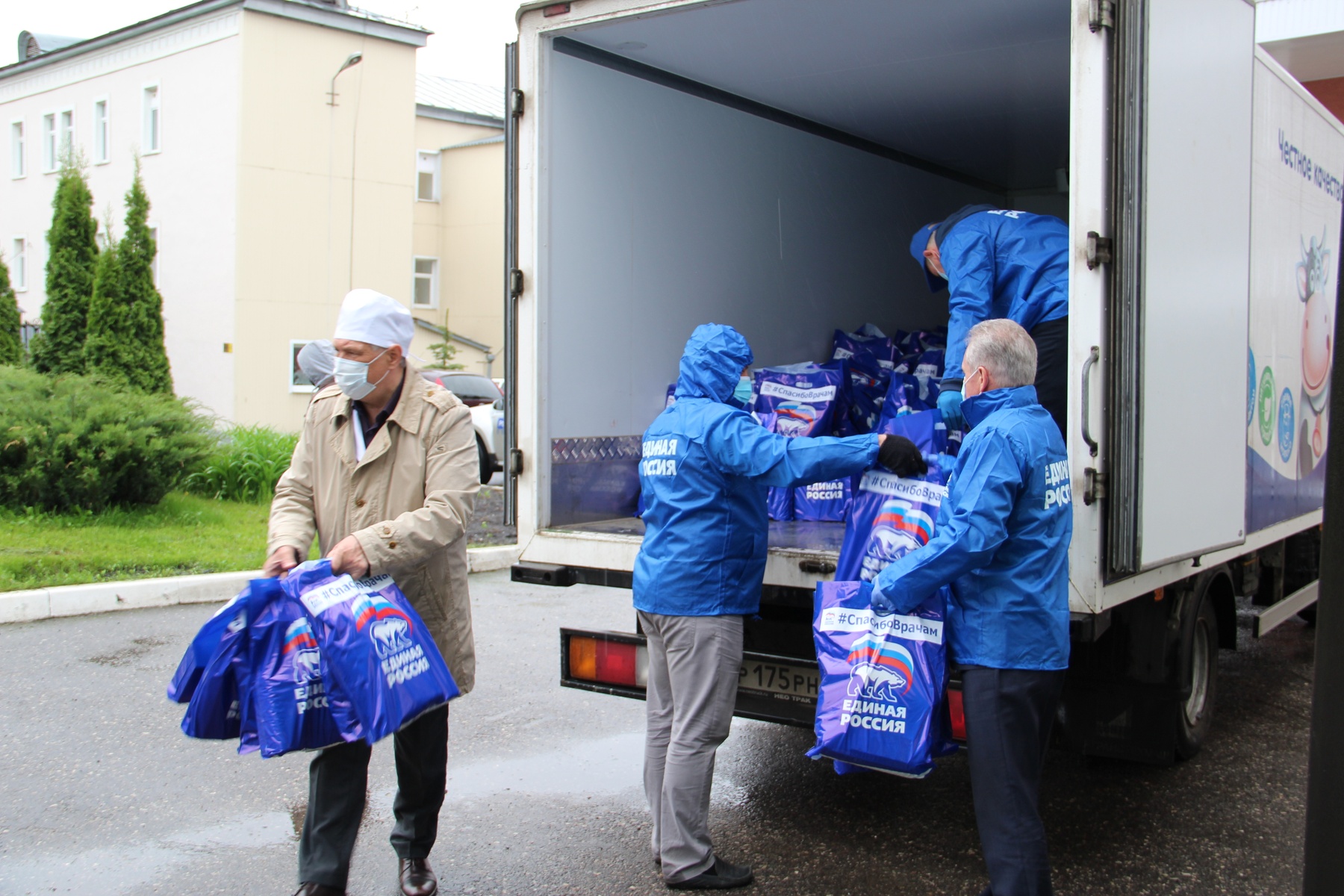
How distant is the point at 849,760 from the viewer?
324 cm

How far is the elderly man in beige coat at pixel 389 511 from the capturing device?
10.5ft

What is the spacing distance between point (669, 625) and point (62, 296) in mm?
15020

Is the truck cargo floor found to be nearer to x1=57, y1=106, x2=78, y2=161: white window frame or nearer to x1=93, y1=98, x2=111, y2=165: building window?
x1=93, y1=98, x2=111, y2=165: building window

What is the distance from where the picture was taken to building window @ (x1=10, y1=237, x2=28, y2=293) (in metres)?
28.2

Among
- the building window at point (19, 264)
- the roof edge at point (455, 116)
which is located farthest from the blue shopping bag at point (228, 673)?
the roof edge at point (455, 116)

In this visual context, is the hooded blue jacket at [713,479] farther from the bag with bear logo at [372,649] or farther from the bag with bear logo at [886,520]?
the bag with bear logo at [372,649]

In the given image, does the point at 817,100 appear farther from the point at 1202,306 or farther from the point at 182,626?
the point at 182,626

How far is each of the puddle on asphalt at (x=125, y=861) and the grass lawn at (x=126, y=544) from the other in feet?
13.3

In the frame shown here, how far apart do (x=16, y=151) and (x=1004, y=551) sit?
1233 inches

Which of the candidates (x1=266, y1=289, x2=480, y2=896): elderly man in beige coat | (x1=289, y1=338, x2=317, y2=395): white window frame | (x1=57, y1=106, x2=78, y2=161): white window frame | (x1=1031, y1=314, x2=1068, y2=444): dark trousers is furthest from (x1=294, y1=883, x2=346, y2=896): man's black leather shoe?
(x1=57, y1=106, x2=78, y2=161): white window frame

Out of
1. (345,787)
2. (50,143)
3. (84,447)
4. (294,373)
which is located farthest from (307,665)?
(50,143)

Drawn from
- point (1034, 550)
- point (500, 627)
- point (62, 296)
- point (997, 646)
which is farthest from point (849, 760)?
point (62, 296)

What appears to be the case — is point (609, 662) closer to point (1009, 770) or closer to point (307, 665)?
point (307, 665)

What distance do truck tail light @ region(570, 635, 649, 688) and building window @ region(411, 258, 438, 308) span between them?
29300 mm
